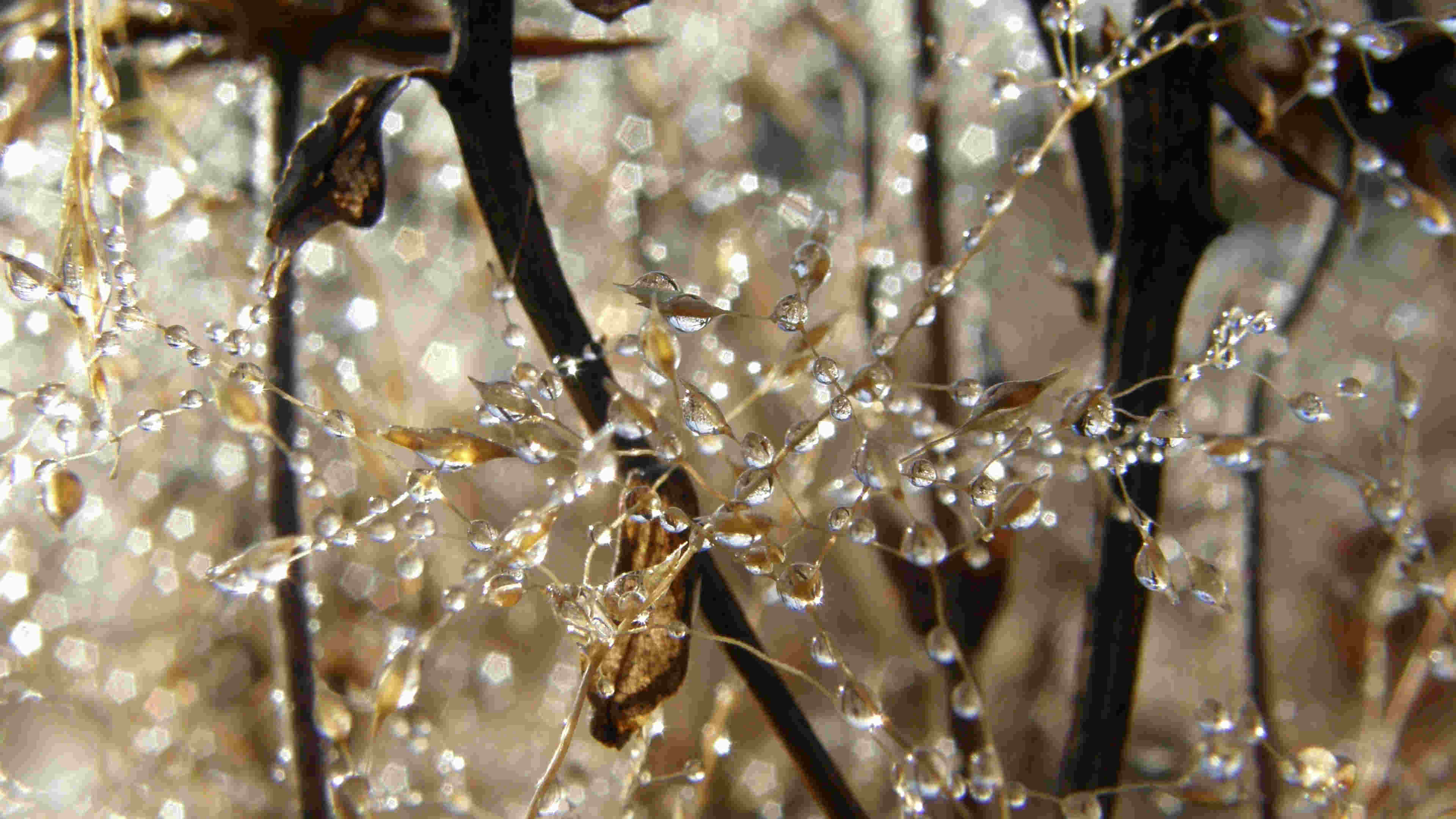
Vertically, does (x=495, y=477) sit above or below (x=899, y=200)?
below

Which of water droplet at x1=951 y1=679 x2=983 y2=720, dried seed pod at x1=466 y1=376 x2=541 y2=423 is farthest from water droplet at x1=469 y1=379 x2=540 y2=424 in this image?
water droplet at x1=951 y1=679 x2=983 y2=720

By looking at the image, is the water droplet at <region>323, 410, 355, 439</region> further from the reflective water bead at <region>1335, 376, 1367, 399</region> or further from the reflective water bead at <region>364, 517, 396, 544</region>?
the reflective water bead at <region>1335, 376, 1367, 399</region>

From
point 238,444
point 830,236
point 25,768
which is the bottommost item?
point 25,768

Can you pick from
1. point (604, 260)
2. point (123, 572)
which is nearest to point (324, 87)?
point (604, 260)

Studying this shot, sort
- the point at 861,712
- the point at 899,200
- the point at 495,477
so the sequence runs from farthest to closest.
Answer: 1. the point at 495,477
2. the point at 899,200
3. the point at 861,712

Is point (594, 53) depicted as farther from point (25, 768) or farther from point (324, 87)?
point (25, 768)

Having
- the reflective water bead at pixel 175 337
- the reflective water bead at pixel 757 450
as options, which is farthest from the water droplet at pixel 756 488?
the reflective water bead at pixel 175 337

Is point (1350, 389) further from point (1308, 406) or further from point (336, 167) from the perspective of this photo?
point (336, 167)
